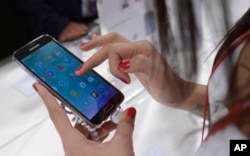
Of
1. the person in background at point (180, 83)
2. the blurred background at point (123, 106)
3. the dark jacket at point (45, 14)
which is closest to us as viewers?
the person in background at point (180, 83)

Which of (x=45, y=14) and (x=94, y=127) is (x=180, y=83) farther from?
(x=45, y=14)

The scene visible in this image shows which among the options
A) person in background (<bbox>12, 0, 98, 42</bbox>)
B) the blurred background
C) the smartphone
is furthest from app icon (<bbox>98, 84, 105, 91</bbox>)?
person in background (<bbox>12, 0, 98, 42</bbox>)

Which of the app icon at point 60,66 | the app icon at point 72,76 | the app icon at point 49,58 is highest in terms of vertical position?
the app icon at point 49,58

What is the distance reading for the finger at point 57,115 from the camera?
44 centimetres

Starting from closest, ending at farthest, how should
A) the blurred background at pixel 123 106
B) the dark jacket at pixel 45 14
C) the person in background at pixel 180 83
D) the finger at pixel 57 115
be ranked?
the person in background at pixel 180 83 < the finger at pixel 57 115 < the blurred background at pixel 123 106 < the dark jacket at pixel 45 14

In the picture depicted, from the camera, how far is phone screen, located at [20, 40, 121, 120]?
0.50 m

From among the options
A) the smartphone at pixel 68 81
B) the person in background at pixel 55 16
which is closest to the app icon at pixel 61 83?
the smartphone at pixel 68 81

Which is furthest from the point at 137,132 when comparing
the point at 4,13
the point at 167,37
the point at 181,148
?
the point at 4,13

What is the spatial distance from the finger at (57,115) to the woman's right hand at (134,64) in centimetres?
7

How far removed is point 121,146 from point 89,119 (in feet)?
0.28

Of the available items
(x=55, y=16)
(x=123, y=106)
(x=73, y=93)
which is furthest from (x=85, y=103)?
(x=55, y=16)

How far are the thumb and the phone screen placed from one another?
0.22 feet

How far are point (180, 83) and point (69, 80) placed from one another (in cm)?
16

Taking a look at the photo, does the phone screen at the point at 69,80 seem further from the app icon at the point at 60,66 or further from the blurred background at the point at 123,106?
the blurred background at the point at 123,106
